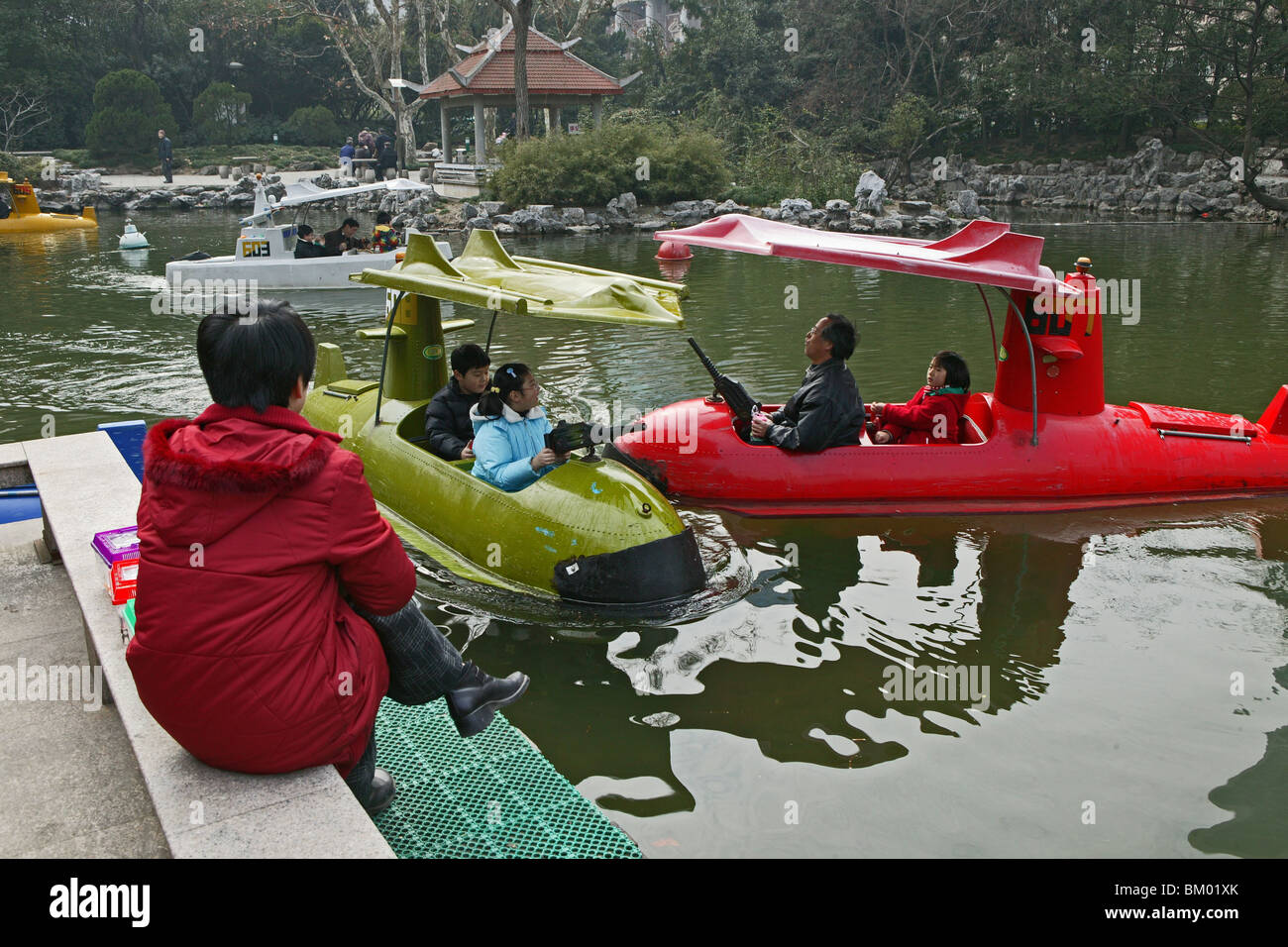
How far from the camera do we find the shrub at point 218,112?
4262 cm

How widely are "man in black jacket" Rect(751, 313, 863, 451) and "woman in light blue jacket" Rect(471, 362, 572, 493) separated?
210 cm

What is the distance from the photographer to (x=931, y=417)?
813 cm

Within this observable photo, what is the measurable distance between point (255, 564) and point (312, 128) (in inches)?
1794

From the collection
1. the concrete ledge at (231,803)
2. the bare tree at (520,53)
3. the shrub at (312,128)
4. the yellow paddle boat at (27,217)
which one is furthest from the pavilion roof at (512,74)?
the concrete ledge at (231,803)

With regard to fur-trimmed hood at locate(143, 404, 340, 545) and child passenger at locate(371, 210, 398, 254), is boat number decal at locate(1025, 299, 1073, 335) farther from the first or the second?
child passenger at locate(371, 210, 398, 254)

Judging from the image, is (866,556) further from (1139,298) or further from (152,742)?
(1139,298)

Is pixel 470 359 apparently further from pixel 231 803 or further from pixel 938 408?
pixel 231 803

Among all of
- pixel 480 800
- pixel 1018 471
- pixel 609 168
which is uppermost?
pixel 609 168

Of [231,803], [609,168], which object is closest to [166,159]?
[609,168]

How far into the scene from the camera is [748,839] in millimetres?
4242

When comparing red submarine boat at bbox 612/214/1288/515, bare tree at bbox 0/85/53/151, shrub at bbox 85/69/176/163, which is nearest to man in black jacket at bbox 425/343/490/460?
red submarine boat at bbox 612/214/1288/515

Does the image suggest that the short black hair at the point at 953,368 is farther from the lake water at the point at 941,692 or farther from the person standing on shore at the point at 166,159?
the person standing on shore at the point at 166,159
